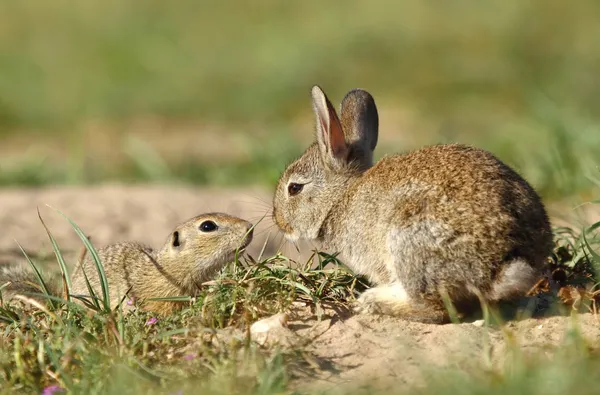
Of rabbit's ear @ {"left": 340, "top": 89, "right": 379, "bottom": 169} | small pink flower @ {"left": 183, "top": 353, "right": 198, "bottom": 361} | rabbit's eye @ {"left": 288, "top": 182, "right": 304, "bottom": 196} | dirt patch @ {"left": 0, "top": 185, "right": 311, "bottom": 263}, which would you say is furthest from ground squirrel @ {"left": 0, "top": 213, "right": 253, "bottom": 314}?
small pink flower @ {"left": 183, "top": 353, "right": 198, "bottom": 361}

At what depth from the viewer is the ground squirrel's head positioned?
6.13 meters

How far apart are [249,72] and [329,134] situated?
10617 millimetres

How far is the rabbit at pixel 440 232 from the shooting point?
4715 mm

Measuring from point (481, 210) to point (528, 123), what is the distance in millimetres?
5959

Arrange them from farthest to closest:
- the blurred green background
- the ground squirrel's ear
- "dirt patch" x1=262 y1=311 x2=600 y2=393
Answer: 1. the blurred green background
2. the ground squirrel's ear
3. "dirt patch" x1=262 y1=311 x2=600 y2=393

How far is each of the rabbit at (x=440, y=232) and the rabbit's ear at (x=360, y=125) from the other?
0.44m

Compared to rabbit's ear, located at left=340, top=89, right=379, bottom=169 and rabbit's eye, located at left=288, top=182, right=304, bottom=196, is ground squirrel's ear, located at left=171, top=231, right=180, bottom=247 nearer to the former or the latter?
rabbit's eye, located at left=288, top=182, right=304, bottom=196

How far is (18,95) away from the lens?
15734 millimetres

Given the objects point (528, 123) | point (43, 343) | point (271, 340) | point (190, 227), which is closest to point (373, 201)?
point (271, 340)

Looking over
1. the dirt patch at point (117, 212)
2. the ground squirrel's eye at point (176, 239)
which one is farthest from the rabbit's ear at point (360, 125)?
the dirt patch at point (117, 212)

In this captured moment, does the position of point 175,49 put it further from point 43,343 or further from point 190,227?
point 43,343

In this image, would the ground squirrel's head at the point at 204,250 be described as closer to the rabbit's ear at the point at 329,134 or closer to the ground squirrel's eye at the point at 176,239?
the ground squirrel's eye at the point at 176,239

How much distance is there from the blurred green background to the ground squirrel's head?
171 inches

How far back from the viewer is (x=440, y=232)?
4730mm
